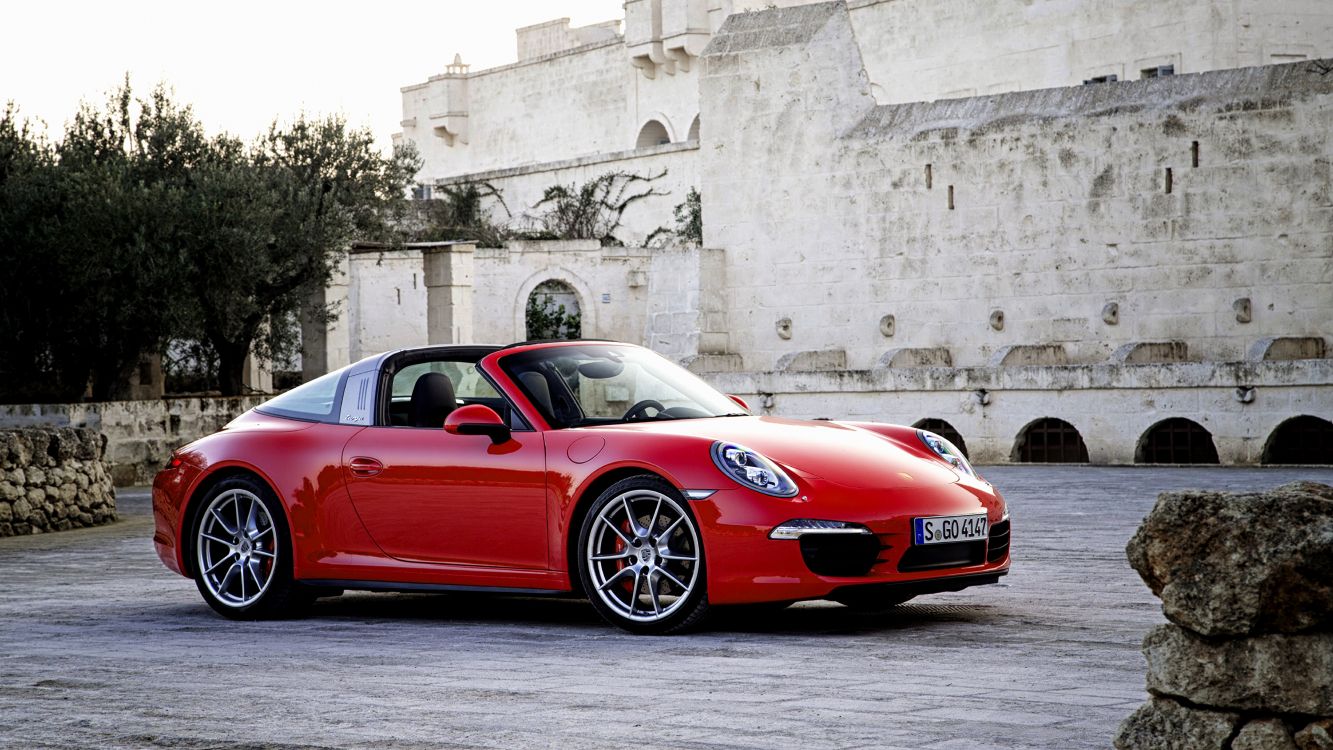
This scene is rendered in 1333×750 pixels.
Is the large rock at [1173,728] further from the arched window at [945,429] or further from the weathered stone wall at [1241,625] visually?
the arched window at [945,429]

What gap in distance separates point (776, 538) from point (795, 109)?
827 inches

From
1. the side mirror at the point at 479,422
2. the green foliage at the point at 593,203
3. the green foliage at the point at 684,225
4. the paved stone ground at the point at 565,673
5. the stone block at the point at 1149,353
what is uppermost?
the green foliage at the point at 593,203

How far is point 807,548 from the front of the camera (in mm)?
6898

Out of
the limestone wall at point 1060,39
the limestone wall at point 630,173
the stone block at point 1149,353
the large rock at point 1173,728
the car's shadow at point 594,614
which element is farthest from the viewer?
the limestone wall at point 630,173

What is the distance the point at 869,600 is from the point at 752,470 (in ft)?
2.49

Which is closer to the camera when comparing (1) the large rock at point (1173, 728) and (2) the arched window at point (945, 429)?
(1) the large rock at point (1173, 728)

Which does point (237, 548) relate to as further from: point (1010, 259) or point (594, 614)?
point (1010, 259)

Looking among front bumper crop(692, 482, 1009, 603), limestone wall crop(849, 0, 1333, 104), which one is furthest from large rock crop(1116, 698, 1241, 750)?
limestone wall crop(849, 0, 1333, 104)

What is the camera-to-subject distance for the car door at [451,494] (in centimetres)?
747

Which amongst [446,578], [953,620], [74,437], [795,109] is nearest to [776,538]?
[953,620]

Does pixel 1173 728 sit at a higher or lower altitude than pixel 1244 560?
lower

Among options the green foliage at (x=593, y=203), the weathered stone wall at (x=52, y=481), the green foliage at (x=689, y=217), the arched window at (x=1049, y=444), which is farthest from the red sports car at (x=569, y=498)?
the green foliage at (x=593, y=203)

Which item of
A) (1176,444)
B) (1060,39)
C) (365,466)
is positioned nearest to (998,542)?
(365,466)

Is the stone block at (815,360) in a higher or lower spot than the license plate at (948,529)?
higher
